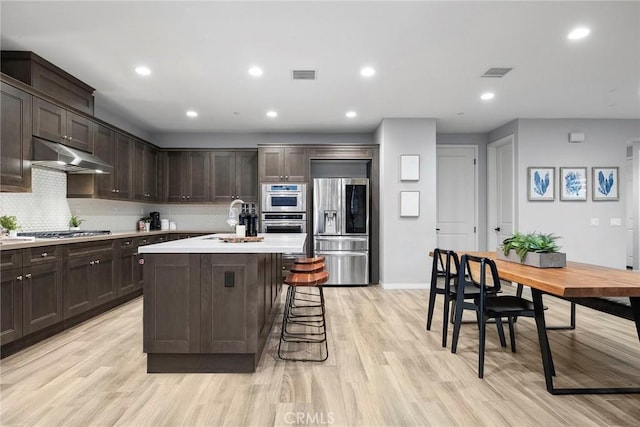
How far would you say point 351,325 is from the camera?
11.9 feet

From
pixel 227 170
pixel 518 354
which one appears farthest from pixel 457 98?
pixel 227 170

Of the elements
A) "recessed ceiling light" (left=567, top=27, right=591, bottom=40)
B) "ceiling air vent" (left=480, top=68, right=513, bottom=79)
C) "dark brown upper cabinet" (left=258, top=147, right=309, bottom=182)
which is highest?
"ceiling air vent" (left=480, top=68, right=513, bottom=79)

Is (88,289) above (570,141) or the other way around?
the other way around

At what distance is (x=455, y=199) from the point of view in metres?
6.48

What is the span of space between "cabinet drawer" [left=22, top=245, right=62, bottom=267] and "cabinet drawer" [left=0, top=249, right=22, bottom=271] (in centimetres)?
5

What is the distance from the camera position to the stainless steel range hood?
326cm

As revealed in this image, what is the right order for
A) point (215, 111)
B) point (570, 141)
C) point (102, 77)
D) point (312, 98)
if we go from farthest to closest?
point (570, 141)
point (215, 111)
point (312, 98)
point (102, 77)

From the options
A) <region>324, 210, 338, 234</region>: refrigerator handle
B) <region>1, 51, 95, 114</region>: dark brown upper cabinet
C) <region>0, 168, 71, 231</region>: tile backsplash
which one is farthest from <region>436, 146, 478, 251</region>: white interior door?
<region>0, 168, 71, 231</region>: tile backsplash

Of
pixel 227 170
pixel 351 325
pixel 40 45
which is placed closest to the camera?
pixel 40 45

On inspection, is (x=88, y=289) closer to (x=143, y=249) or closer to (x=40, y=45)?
(x=143, y=249)

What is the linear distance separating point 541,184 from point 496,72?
2633 mm

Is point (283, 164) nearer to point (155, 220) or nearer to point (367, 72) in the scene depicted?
point (155, 220)

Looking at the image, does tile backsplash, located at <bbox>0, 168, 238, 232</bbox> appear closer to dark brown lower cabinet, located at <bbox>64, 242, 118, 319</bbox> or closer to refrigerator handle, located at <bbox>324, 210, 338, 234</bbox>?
dark brown lower cabinet, located at <bbox>64, 242, 118, 319</bbox>

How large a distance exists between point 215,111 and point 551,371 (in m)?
4.92
